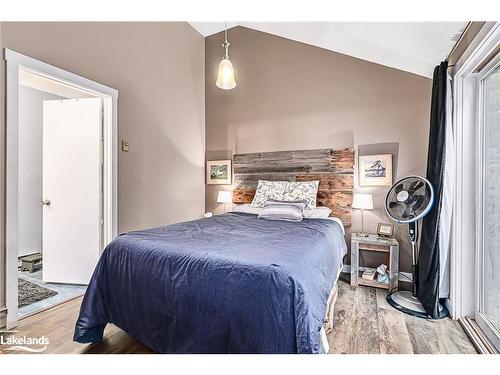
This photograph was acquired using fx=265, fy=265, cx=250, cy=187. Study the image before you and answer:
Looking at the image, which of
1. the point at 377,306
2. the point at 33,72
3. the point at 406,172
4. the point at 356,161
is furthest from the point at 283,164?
the point at 33,72

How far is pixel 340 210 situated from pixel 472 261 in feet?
4.69

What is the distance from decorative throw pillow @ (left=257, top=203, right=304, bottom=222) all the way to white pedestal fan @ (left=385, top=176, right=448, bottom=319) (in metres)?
0.89

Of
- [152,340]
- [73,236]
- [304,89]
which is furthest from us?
[304,89]

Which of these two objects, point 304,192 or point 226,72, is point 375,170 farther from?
point 226,72

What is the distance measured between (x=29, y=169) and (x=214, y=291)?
4.07 m

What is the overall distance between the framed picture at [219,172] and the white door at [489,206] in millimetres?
3014

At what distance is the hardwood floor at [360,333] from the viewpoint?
1761mm

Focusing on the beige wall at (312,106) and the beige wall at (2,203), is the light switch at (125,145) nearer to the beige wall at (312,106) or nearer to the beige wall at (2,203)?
the beige wall at (2,203)

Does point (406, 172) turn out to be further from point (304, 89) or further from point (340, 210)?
point (304, 89)

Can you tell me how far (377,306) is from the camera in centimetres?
243

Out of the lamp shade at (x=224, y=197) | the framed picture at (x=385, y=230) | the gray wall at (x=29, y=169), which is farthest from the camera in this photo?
the lamp shade at (x=224, y=197)

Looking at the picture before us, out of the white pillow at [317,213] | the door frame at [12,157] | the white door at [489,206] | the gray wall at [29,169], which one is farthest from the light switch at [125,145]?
the white door at [489,206]

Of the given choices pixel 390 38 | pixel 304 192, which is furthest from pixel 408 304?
pixel 390 38

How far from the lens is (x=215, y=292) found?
1.36 m
